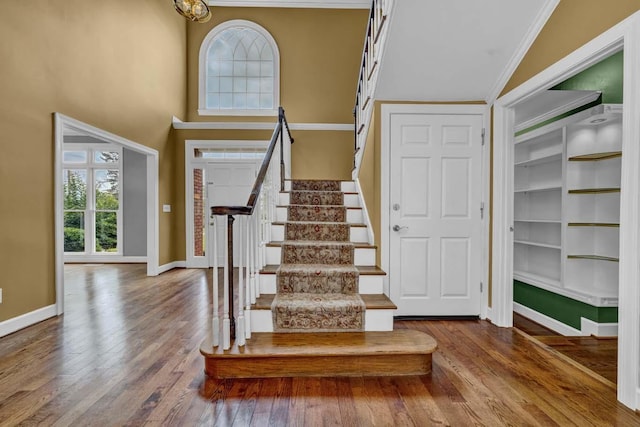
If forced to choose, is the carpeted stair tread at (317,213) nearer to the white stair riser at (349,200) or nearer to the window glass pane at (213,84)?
the white stair riser at (349,200)

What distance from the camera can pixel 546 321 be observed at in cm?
364

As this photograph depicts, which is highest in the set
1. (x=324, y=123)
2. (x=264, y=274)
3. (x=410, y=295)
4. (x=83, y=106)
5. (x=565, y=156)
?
(x=324, y=123)

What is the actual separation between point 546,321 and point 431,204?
1.73 m

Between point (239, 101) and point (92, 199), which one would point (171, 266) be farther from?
point (239, 101)

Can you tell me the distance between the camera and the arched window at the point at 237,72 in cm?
679

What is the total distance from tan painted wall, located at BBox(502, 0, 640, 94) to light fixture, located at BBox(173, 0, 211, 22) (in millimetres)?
3276

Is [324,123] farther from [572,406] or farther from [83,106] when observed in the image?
[572,406]

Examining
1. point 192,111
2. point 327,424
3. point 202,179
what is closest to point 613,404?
point 327,424

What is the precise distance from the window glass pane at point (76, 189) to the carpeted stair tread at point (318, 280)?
257 inches

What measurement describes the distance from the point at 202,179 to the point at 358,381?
517 cm

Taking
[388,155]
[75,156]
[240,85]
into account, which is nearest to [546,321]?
[388,155]

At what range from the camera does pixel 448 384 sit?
218 centimetres

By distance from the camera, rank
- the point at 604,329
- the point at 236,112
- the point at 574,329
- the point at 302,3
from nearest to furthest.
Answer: the point at 604,329 → the point at 574,329 → the point at 302,3 → the point at 236,112

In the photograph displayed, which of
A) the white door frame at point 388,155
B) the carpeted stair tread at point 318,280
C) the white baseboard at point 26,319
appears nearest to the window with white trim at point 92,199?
the white baseboard at point 26,319
